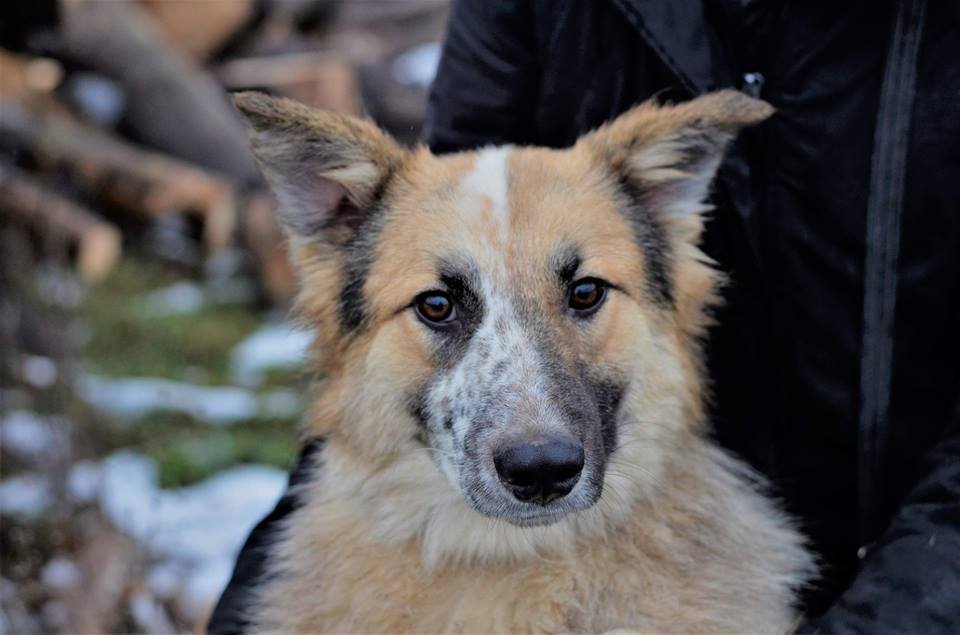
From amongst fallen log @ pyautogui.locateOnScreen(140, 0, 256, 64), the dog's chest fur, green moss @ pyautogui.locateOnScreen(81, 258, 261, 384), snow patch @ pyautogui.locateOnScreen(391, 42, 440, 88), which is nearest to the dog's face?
the dog's chest fur

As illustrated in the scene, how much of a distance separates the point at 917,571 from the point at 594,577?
2.61ft

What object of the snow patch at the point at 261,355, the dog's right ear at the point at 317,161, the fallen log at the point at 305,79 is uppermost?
the fallen log at the point at 305,79

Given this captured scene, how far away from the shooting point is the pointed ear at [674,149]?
2.87 m

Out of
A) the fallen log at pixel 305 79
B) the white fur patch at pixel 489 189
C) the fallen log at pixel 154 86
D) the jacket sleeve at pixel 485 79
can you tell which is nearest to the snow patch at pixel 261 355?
the fallen log at pixel 154 86

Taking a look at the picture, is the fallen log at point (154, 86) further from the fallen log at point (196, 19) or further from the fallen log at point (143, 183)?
the fallen log at point (196, 19)

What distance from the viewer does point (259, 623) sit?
127 inches

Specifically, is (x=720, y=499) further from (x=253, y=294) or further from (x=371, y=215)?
(x=253, y=294)

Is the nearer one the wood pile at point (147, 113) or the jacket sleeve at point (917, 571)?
the jacket sleeve at point (917, 571)

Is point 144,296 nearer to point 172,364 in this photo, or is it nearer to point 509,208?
point 172,364

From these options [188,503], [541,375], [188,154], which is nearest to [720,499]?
[541,375]

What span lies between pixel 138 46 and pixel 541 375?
741 cm

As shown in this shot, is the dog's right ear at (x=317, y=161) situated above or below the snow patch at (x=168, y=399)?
above

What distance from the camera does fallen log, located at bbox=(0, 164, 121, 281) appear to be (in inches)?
296

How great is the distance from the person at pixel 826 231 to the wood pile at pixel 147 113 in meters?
5.01
